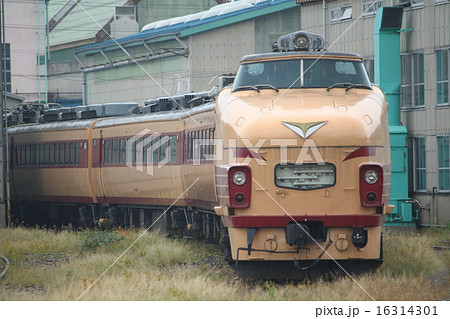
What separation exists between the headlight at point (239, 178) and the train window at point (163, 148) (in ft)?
29.4

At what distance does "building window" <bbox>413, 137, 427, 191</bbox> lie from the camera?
29.2 metres

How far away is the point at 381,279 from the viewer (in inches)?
533

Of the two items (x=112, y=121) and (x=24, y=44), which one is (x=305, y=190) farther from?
(x=24, y=44)

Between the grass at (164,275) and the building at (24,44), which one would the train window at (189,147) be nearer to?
the grass at (164,275)

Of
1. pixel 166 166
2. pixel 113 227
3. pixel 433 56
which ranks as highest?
pixel 433 56

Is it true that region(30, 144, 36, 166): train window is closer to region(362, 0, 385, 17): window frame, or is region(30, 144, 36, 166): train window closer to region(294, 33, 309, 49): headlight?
region(362, 0, 385, 17): window frame

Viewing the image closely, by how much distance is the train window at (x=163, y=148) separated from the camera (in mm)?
22917

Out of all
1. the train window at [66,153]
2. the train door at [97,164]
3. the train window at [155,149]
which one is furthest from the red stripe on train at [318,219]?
the train window at [66,153]

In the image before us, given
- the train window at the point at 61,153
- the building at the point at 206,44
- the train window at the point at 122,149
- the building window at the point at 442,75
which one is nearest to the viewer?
the train window at the point at 122,149

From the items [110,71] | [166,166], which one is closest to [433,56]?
[166,166]

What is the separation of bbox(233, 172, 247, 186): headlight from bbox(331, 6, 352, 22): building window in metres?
20.3
